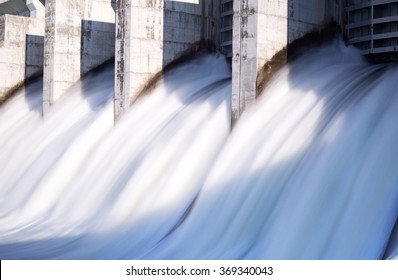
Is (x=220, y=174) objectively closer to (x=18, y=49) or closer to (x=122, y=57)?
(x=122, y=57)

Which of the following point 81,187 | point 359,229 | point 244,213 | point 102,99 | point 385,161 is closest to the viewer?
point 359,229

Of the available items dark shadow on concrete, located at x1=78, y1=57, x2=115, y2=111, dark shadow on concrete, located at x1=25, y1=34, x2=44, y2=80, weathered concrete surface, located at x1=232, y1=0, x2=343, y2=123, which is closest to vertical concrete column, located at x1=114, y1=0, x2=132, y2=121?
dark shadow on concrete, located at x1=78, y1=57, x2=115, y2=111

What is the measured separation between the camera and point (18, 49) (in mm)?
20359

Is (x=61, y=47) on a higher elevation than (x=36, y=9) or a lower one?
lower

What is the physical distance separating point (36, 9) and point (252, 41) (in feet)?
35.4

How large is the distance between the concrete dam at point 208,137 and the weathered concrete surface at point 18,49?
6.22 ft

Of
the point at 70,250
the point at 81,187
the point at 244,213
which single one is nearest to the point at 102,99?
the point at 81,187

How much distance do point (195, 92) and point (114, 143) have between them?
1855 mm

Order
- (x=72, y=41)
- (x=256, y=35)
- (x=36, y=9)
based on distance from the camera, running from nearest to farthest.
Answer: (x=256, y=35) → (x=72, y=41) → (x=36, y=9)

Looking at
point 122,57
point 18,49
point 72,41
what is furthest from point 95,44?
point 122,57

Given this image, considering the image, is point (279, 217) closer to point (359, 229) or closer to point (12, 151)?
point (359, 229)

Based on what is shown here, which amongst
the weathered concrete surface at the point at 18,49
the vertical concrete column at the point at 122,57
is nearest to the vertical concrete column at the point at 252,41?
the vertical concrete column at the point at 122,57

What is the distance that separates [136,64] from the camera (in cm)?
1551

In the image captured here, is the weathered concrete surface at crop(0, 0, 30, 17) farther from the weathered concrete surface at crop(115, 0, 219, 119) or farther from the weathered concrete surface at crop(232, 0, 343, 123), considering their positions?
the weathered concrete surface at crop(232, 0, 343, 123)
